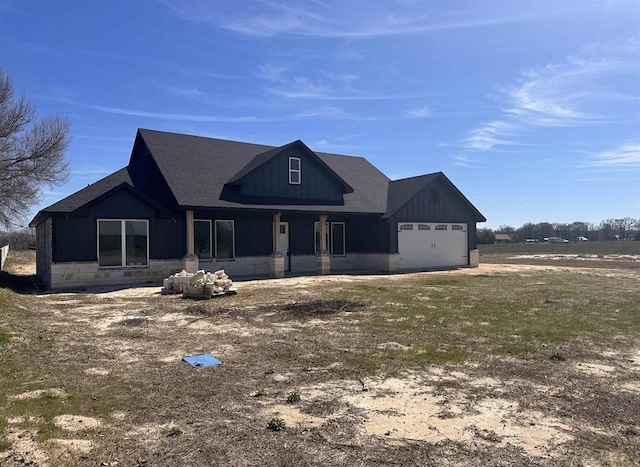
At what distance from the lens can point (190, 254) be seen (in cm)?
1841

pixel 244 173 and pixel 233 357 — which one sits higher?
pixel 244 173

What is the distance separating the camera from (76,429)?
14.7ft

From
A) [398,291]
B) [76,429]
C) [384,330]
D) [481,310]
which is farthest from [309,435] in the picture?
[398,291]

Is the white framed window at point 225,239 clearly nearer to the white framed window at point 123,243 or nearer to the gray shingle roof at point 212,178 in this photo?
the gray shingle roof at point 212,178

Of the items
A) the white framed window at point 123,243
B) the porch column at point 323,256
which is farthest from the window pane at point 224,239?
the porch column at point 323,256

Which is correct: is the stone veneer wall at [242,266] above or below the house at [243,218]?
below

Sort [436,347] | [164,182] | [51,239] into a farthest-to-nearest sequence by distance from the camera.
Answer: [164,182] → [51,239] → [436,347]

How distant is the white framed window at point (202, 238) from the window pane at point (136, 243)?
211 cm

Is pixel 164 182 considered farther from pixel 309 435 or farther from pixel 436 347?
pixel 309 435

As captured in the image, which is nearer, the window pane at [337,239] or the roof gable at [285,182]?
the roof gable at [285,182]

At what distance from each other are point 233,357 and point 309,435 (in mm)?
3097

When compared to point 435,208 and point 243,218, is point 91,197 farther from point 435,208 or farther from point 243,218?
point 435,208

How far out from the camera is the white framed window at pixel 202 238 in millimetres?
19859

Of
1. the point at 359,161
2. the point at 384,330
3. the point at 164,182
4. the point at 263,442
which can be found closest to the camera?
the point at 263,442
